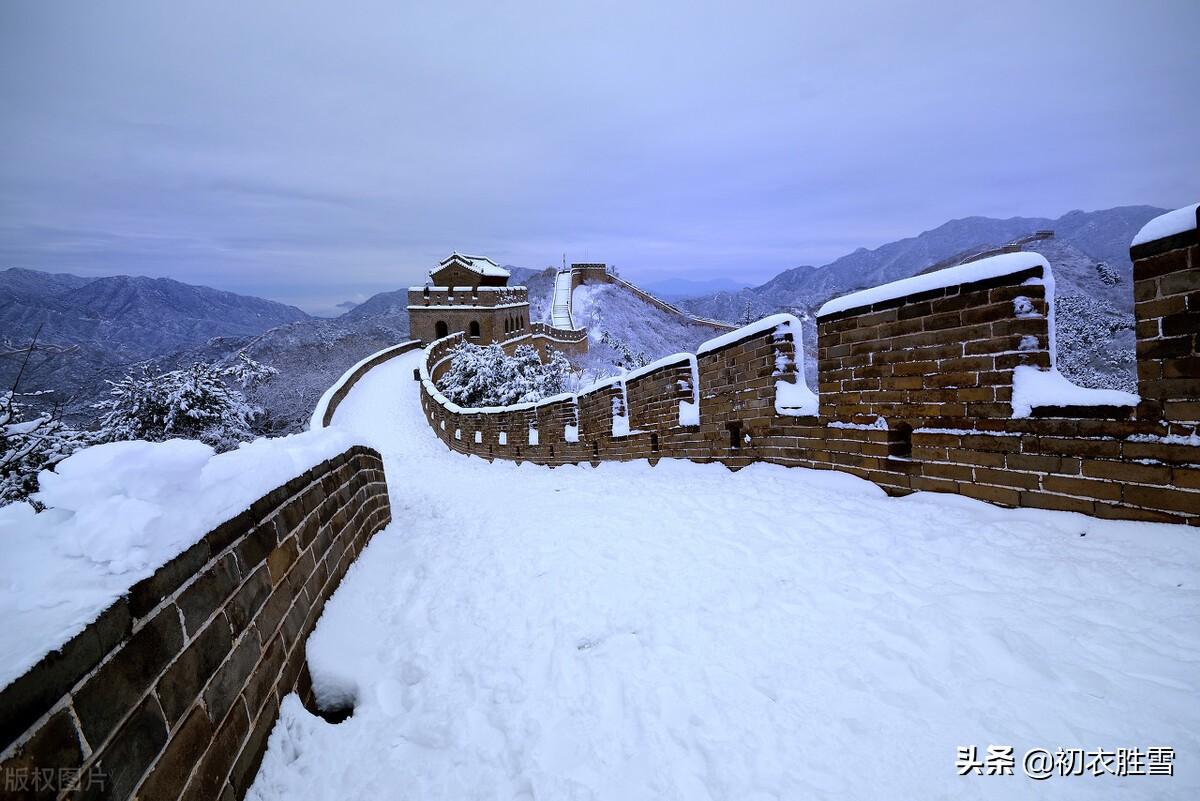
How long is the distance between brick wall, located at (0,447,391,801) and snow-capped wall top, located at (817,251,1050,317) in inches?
140

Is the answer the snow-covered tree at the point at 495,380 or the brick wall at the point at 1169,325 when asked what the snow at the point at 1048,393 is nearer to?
the brick wall at the point at 1169,325

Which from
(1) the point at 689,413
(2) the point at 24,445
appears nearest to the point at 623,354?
(1) the point at 689,413

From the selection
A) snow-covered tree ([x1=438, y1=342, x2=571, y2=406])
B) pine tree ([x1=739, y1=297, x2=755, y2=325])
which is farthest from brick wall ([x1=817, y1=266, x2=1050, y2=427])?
pine tree ([x1=739, y1=297, x2=755, y2=325])

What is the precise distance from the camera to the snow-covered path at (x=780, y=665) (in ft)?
4.95

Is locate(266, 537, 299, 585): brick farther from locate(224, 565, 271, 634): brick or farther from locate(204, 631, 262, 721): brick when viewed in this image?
locate(204, 631, 262, 721): brick

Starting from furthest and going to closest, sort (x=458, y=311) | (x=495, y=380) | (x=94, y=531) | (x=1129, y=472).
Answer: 1. (x=458, y=311)
2. (x=495, y=380)
3. (x=1129, y=472)
4. (x=94, y=531)

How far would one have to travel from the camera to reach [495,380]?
729 inches

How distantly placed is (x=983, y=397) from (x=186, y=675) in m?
3.60

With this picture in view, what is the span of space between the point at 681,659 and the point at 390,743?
46.3 inches

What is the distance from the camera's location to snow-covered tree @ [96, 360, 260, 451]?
11.0 metres

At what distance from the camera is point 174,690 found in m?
1.40

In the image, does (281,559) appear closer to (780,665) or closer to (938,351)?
(780,665)

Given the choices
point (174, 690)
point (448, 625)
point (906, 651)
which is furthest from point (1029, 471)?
point (174, 690)

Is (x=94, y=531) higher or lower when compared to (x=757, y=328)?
lower
